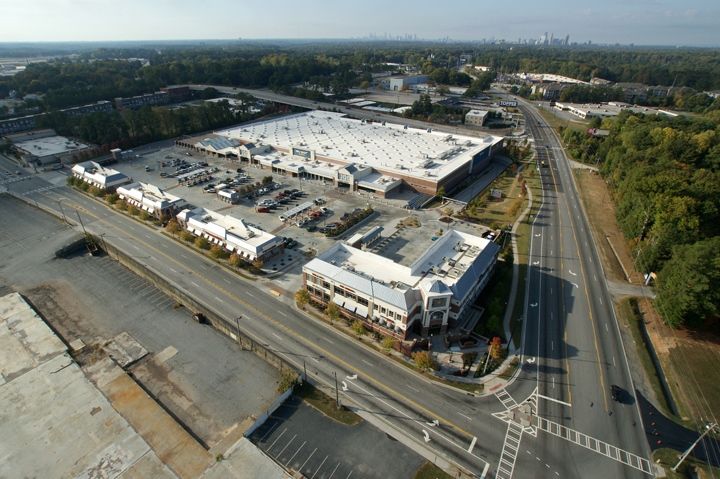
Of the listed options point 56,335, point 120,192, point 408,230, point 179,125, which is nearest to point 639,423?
point 408,230

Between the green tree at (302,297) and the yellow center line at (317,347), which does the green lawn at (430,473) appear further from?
the green tree at (302,297)

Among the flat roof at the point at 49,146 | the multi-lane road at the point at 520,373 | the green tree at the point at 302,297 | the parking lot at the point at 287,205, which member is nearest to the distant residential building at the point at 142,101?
the flat roof at the point at 49,146

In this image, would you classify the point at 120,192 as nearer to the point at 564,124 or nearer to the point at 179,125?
the point at 179,125

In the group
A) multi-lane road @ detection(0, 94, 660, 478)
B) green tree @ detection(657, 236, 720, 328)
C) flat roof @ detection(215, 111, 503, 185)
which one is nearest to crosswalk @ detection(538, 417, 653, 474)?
multi-lane road @ detection(0, 94, 660, 478)

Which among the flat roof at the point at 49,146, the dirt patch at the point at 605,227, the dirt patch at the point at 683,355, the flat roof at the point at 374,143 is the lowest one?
the dirt patch at the point at 683,355

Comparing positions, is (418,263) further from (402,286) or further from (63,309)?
(63,309)
